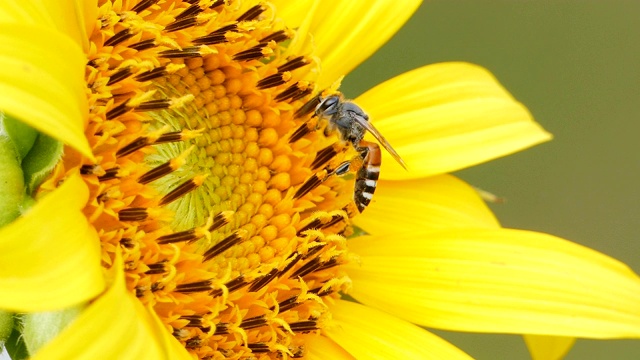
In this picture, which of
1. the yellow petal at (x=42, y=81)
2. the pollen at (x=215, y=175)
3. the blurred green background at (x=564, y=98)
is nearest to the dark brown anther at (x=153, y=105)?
the pollen at (x=215, y=175)

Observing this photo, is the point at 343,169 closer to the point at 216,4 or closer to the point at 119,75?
the point at 216,4

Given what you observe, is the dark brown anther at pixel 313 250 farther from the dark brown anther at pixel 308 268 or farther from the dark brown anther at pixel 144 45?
the dark brown anther at pixel 144 45

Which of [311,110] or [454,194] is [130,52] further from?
[454,194]

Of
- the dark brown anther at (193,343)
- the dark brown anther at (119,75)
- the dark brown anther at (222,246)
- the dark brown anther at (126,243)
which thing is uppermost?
the dark brown anther at (119,75)

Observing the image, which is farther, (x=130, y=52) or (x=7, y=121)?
(x=130, y=52)

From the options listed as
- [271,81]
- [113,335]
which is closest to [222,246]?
[271,81]

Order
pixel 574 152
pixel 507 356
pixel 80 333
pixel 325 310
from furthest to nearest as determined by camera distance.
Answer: pixel 574 152 → pixel 507 356 → pixel 325 310 → pixel 80 333

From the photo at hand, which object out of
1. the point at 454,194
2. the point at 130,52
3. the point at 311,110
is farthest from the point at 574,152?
the point at 130,52

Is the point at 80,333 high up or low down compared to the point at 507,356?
up
